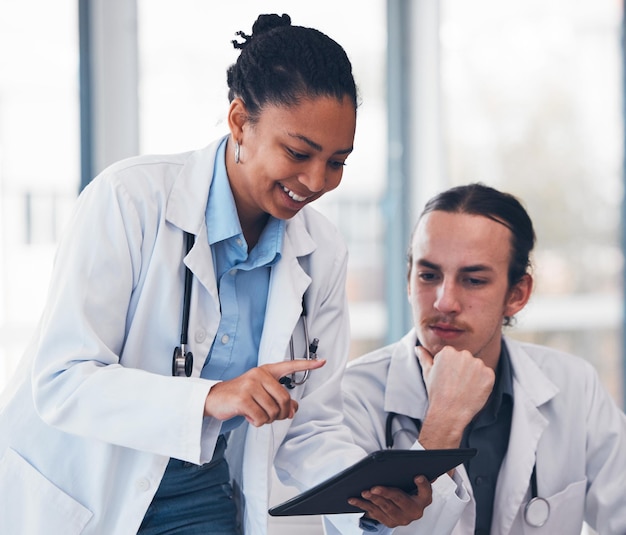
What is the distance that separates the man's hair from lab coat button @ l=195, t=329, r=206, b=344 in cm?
66

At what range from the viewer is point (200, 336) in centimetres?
140

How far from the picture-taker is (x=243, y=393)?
118 centimetres

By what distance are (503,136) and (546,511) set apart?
1.98m

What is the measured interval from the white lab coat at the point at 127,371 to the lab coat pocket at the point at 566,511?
506 mm

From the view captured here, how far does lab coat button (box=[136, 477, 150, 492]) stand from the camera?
1.32 meters

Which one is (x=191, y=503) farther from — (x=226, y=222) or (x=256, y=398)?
(x=226, y=222)

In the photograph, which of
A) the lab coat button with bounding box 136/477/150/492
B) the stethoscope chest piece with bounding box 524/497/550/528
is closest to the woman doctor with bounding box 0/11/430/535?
the lab coat button with bounding box 136/477/150/492

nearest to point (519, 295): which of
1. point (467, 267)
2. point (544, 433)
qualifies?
point (467, 267)

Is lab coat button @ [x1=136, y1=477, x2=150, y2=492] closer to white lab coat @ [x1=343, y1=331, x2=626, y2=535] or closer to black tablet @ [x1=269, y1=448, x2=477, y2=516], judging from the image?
black tablet @ [x1=269, y1=448, x2=477, y2=516]

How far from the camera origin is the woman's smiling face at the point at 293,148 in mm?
1296

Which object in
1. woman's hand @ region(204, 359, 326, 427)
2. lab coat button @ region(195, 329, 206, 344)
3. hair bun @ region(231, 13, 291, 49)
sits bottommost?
woman's hand @ region(204, 359, 326, 427)

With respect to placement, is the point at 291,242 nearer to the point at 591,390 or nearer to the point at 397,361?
the point at 397,361

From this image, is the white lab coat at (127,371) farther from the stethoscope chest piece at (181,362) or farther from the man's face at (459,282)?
the man's face at (459,282)

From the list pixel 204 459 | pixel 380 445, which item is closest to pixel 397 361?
pixel 380 445
